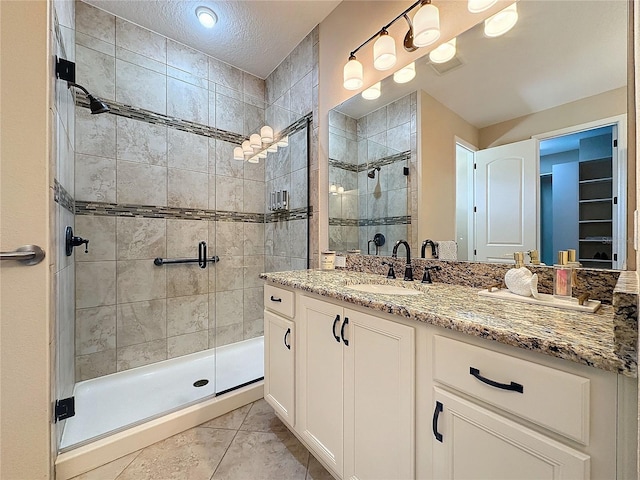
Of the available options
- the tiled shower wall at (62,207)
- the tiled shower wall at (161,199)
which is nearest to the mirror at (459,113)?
the tiled shower wall at (161,199)

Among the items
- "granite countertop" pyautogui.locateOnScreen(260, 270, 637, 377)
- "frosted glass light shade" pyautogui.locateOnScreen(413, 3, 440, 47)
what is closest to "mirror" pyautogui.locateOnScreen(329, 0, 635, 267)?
"frosted glass light shade" pyautogui.locateOnScreen(413, 3, 440, 47)

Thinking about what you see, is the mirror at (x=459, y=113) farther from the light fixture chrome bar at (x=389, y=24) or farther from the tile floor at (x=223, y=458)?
the tile floor at (x=223, y=458)

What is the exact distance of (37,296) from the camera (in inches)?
42.6

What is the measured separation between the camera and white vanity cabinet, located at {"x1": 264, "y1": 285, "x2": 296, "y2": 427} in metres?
1.39

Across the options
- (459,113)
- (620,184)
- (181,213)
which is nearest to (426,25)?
(459,113)

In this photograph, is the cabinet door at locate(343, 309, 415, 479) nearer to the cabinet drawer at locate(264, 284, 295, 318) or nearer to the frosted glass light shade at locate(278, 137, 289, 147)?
the cabinet drawer at locate(264, 284, 295, 318)

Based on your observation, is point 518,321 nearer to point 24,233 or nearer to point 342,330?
point 342,330

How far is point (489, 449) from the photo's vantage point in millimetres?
685

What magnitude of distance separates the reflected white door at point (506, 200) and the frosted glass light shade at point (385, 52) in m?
0.74

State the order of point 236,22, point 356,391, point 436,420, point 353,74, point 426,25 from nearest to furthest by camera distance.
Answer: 1. point 436,420
2. point 356,391
3. point 426,25
4. point 353,74
5. point 236,22

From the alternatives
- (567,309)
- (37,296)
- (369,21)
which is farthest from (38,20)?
(567,309)

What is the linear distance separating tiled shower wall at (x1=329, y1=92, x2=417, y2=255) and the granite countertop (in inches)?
24.8

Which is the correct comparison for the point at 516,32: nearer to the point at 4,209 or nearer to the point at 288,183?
the point at 288,183

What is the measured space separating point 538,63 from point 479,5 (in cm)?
37
